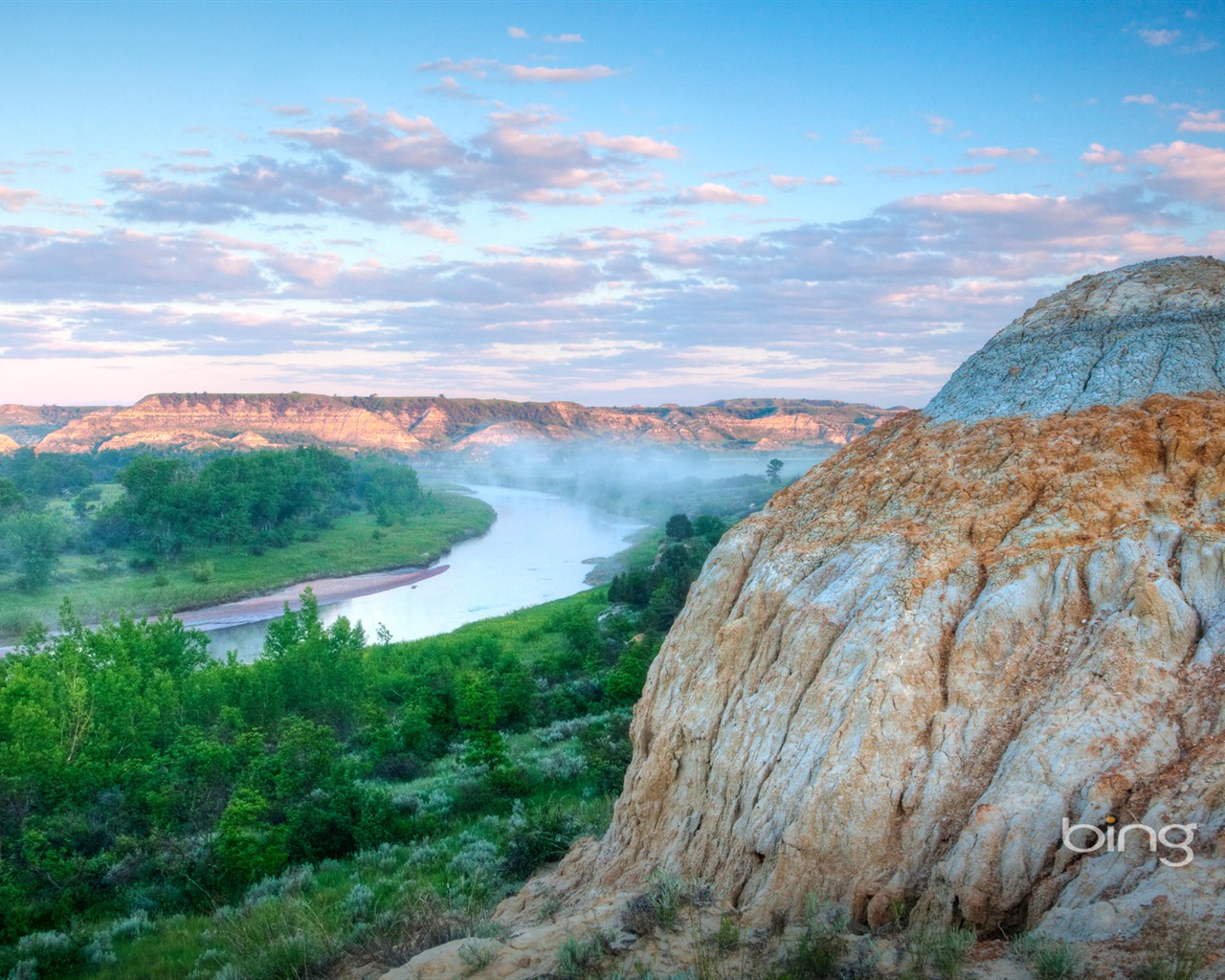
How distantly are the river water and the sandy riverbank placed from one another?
3.29ft

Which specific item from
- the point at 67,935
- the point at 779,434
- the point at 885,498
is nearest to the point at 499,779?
the point at 67,935

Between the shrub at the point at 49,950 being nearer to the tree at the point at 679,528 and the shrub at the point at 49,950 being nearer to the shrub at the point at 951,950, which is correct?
the shrub at the point at 951,950

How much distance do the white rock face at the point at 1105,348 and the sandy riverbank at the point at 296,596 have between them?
40761mm

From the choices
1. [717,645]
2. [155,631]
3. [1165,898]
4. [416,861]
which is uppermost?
[717,645]

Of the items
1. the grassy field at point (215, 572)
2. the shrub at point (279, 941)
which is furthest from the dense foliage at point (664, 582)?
the shrub at point (279, 941)

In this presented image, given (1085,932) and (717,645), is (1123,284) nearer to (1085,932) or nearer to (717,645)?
(717,645)

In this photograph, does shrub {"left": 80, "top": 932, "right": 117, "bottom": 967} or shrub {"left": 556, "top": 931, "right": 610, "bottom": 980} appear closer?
shrub {"left": 556, "top": 931, "right": 610, "bottom": 980}

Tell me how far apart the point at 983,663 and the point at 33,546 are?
183ft

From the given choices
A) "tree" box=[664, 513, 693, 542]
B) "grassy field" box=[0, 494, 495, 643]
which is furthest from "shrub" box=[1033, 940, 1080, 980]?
"tree" box=[664, 513, 693, 542]

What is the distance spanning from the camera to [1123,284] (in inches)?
425

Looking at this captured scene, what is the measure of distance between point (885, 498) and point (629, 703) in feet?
54.0

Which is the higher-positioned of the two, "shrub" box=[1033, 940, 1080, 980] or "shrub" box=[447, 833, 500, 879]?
"shrub" box=[1033, 940, 1080, 980]

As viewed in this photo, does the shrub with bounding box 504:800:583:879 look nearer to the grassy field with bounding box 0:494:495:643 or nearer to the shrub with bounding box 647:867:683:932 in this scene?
the shrub with bounding box 647:867:683:932

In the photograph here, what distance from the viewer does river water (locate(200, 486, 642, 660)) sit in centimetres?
4681
